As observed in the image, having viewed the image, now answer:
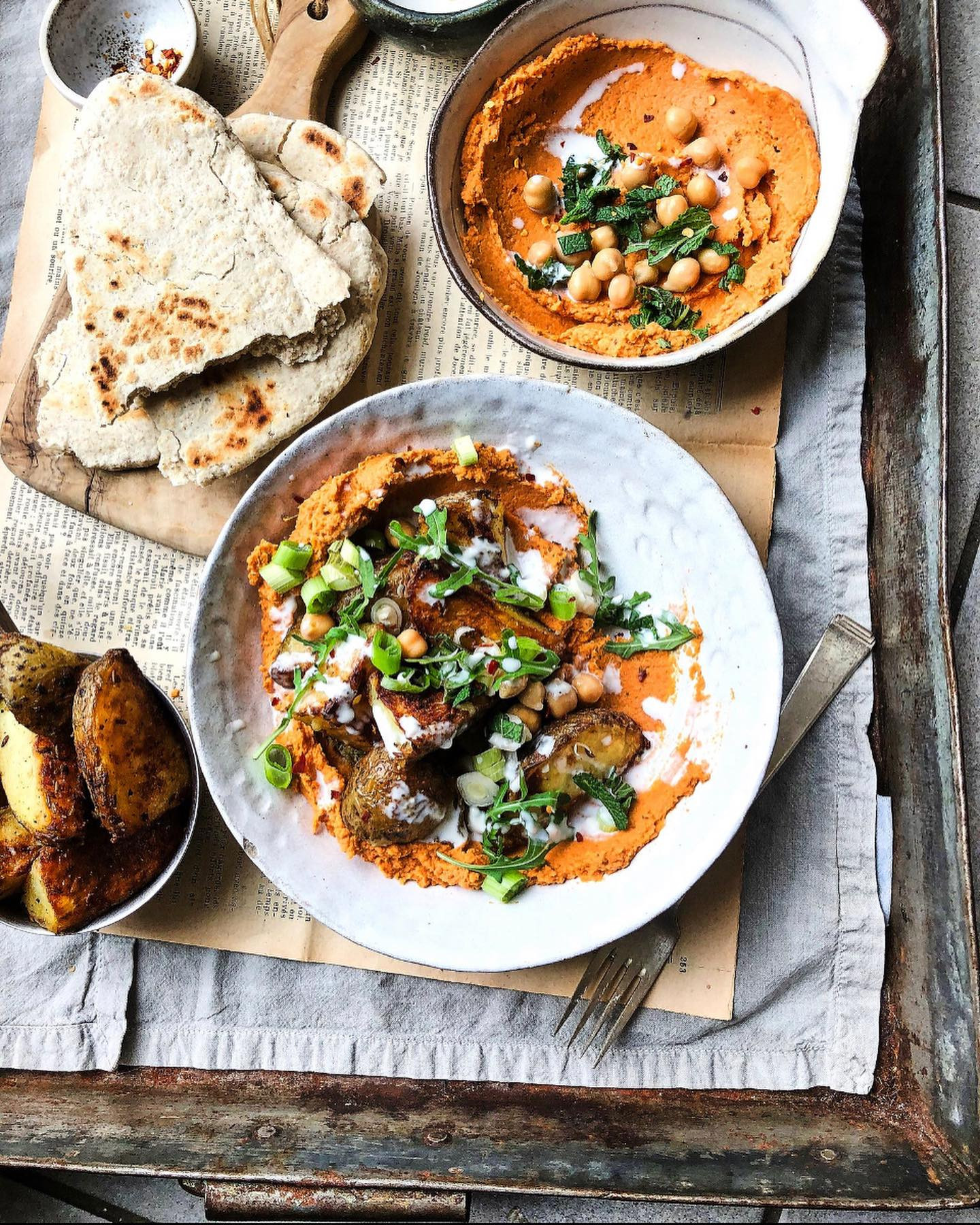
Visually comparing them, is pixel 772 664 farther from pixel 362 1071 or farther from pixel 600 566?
pixel 362 1071

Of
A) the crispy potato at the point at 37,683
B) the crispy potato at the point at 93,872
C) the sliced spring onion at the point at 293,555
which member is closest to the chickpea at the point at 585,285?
the sliced spring onion at the point at 293,555

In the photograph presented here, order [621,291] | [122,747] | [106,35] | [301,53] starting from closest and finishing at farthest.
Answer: [122,747] < [621,291] < [301,53] < [106,35]

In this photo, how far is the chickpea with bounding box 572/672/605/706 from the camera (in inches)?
88.6

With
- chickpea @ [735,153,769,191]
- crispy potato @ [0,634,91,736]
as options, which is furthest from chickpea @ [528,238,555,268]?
crispy potato @ [0,634,91,736]

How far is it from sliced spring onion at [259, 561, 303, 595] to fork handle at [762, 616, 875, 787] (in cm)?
120

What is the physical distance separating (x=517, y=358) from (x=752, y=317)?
0.59 meters

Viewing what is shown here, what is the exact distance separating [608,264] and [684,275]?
0.18 meters

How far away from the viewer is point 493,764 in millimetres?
2213

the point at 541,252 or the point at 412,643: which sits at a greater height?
the point at 541,252

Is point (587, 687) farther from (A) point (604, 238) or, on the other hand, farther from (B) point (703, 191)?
(B) point (703, 191)

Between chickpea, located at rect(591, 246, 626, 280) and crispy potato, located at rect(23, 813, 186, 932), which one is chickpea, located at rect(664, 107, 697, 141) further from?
crispy potato, located at rect(23, 813, 186, 932)

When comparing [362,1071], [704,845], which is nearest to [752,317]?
[704,845]

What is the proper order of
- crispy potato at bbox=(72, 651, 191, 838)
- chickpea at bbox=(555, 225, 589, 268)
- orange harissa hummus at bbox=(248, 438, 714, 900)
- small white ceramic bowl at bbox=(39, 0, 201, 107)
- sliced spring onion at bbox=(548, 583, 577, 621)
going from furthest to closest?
small white ceramic bowl at bbox=(39, 0, 201, 107) < chickpea at bbox=(555, 225, 589, 268) < sliced spring onion at bbox=(548, 583, 577, 621) < orange harissa hummus at bbox=(248, 438, 714, 900) < crispy potato at bbox=(72, 651, 191, 838)

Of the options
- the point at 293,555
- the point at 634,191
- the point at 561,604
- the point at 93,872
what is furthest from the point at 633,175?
the point at 93,872
